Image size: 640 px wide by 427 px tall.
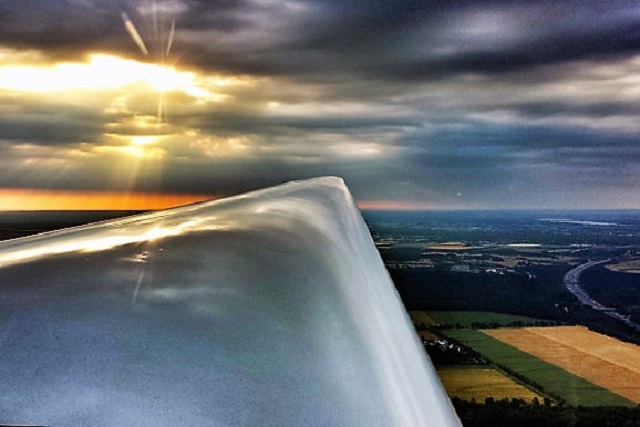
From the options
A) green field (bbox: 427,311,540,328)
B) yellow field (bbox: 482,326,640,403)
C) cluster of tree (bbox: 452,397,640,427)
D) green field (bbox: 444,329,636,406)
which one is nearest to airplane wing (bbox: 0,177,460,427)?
cluster of tree (bbox: 452,397,640,427)

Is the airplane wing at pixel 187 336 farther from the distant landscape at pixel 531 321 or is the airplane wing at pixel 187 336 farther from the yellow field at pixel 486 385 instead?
the yellow field at pixel 486 385

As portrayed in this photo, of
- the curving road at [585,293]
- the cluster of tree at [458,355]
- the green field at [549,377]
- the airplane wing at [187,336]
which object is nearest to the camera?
the airplane wing at [187,336]

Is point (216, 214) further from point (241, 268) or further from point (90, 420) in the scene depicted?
point (90, 420)

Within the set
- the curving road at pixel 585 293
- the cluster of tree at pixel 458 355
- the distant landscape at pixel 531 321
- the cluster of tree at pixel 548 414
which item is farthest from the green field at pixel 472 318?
the cluster of tree at pixel 548 414

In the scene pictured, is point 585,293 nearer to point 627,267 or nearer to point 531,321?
point 627,267

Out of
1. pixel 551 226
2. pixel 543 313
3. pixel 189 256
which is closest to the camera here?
pixel 189 256

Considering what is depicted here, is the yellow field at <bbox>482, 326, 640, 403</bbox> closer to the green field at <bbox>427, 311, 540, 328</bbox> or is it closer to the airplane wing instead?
the green field at <bbox>427, 311, 540, 328</bbox>

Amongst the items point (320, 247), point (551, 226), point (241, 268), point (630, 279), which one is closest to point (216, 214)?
point (320, 247)
